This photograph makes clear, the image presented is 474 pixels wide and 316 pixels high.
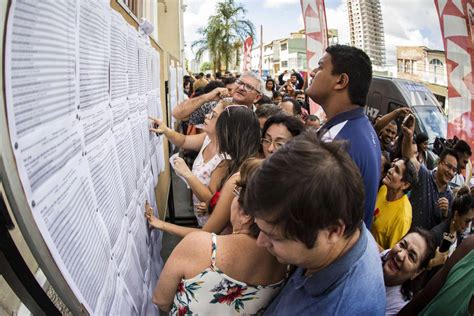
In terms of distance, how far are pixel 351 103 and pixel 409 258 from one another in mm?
917

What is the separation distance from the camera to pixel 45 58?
0.70 metres

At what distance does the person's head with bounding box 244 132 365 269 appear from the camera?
2.78 feet

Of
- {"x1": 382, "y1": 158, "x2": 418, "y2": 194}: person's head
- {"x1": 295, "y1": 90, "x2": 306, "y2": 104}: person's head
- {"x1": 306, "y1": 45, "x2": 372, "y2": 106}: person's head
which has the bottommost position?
{"x1": 382, "y1": 158, "x2": 418, "y2": 194}: person's head

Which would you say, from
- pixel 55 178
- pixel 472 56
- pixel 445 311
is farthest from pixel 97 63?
pixel 472 56

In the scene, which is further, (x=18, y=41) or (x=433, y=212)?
(x=433, y=212)

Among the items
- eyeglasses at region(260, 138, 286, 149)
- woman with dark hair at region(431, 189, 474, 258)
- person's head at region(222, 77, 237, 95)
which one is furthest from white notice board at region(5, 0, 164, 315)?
person's head at region(222, 77, 237, 95)

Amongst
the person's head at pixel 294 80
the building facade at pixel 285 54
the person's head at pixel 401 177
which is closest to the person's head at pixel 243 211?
the person's head at pixel 401 177

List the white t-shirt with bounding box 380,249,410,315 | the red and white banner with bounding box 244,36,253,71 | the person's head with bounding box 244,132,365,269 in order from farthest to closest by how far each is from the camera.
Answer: the red and white banner with bounding box 244,36,253,71
the white t-shirt with bounding box 380,249,410,315
the person's head with bounding box 244,132,365,269

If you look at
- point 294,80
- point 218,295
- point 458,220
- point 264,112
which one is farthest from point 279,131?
point 294,80

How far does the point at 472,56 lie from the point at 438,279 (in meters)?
2.90

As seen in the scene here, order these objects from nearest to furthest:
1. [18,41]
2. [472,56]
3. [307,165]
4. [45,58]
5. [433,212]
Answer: [18,41] → [45,58] → [307,165] → [433,212] → [472,56]

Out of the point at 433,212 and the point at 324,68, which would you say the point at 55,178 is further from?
the point at 433,212

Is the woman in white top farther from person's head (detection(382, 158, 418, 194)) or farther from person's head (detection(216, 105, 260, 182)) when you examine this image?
person's head (detection(382, 158, 418, 194))

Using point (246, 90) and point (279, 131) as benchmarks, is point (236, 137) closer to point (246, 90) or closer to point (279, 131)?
point (279, 131)
